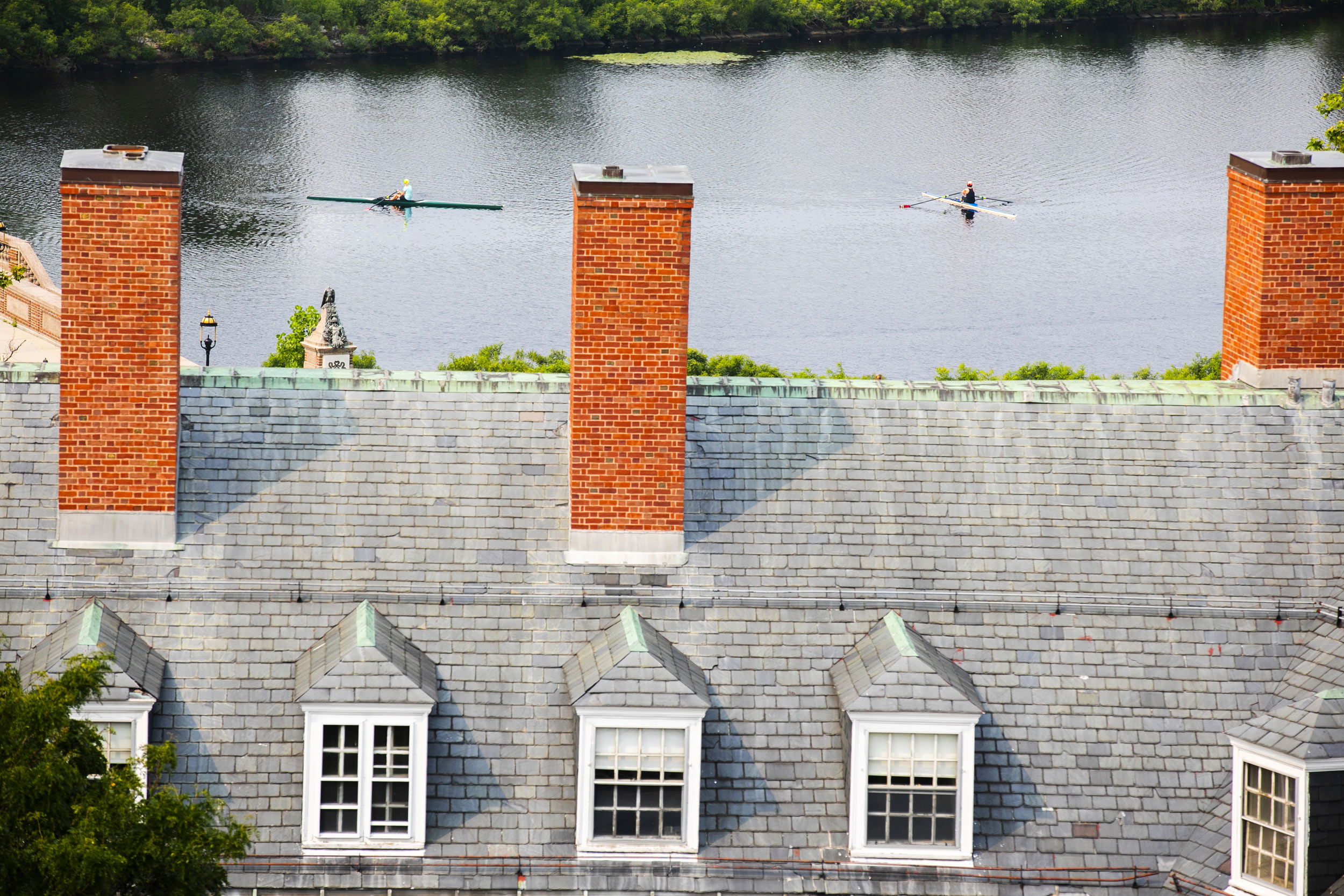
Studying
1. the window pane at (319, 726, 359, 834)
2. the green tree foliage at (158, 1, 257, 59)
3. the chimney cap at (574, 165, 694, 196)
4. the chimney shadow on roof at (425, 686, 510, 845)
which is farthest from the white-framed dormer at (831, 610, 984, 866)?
the green tree foliage at (158, 1, 257, 59)

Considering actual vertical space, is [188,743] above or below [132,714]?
below

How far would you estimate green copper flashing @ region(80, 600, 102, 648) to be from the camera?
57.9 ft

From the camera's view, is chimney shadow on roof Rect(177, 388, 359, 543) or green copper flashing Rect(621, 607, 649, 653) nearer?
green copper flashing Rect(621, 607, 649, 653)

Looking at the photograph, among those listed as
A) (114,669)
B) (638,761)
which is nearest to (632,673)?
(638,761)

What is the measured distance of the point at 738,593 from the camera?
1895 centimetres

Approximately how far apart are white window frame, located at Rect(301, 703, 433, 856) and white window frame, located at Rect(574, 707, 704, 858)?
1.52 meters

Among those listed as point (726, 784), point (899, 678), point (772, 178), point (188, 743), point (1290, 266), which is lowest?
point (726, 784)

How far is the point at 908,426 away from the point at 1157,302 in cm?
7172

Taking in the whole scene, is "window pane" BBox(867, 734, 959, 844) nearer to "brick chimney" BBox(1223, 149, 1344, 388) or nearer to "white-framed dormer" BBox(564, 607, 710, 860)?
"white-framed dormer" BBox(564, 607, 710, 860)

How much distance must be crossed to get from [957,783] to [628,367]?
552cm

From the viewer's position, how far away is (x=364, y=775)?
56.7ft

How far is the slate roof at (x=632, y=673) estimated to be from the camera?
17.4 meters

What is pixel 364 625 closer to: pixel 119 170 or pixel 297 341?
pixel 119 170

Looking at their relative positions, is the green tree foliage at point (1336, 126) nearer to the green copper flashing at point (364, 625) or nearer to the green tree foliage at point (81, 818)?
the green copper flashing at point (364, 625)
